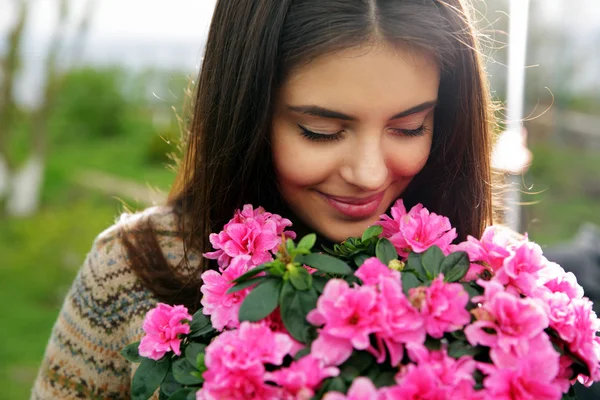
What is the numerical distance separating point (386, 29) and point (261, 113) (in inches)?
13.8

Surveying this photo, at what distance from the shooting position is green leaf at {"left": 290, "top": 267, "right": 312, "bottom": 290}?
3.80ft

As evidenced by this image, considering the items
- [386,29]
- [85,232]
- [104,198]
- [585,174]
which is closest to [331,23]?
[386,29]

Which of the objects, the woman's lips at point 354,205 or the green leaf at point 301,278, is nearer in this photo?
the green leaf at point 301,278

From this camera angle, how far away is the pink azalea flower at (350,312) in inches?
42.2

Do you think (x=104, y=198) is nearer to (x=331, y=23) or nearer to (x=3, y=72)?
(x=3, y=72)

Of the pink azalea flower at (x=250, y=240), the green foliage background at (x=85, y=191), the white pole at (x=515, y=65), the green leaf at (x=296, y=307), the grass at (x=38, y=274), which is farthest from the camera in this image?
the green foliage background at (x=85, y=191)

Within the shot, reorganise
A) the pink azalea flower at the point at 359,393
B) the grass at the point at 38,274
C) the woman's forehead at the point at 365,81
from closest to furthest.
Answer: the pink azalea flower at the point at 359,393 < the woman's forehead at the point at 365,81 < the grass at the point at 38,274

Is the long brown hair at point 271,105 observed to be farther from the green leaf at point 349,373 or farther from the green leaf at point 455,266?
the green leaf at point 349,373

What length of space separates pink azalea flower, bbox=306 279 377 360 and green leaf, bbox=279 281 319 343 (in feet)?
0.14

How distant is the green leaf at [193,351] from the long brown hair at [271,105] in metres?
0.62

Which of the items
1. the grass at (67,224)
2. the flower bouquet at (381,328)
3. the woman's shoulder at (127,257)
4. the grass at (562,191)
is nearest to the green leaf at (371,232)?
the flower bouquet at (381,328)

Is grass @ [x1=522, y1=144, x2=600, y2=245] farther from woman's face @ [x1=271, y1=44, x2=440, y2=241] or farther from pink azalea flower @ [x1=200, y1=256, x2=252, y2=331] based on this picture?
pink azalea flower @ [x1=200, y1=256, x2=252, y2=331]

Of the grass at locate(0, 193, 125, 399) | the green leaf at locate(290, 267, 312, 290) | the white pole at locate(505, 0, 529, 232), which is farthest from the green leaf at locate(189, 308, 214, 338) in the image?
the grass at locate(0, 193, 125, 399)

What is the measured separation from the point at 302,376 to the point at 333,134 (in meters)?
0.71
